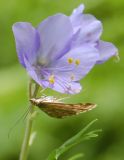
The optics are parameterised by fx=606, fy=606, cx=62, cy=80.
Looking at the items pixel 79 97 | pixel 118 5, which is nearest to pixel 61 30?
pixel 79 97

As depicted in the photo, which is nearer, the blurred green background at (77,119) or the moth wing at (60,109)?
the moth wing at (60,109)

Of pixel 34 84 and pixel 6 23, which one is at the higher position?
pixel 34 84

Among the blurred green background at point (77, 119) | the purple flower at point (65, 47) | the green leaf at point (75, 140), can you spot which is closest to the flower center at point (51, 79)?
the purple flower at point (65, 47)

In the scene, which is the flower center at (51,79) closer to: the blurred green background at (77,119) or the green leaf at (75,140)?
the green leaf at (75,140)

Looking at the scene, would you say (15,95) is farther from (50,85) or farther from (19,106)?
(50,85)

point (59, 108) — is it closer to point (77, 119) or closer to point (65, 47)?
point (65, 47)

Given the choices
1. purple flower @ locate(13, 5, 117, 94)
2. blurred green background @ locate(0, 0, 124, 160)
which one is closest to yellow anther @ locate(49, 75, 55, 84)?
purple flower @ locate(13, 5, 117, 94)

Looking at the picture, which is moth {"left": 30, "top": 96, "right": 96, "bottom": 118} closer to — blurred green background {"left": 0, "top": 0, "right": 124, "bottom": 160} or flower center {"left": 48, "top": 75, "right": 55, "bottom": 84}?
flower center {"left": 48, "top": 75, "right": 55, "bottom": 84}

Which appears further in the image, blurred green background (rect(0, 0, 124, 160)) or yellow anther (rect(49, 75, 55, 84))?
blurred green background (rect(0, 0, 124, 160))

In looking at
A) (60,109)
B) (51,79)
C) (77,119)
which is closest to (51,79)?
(51,79)
